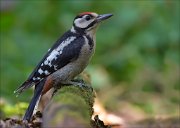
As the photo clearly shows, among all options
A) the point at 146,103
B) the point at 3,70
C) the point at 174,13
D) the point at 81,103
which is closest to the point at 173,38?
the point at 174,13

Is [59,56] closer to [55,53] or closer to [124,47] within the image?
[55,53]

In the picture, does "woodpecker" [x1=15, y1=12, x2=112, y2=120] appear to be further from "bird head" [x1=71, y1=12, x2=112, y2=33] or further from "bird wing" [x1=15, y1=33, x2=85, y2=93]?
"bird head" [x1=71, y1=12, x2=112, y2=33]

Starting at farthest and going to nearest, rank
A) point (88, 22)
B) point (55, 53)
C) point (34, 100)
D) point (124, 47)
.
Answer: point (124, 47) < point (88, 22) < point (55, 53) < point (34, 100)

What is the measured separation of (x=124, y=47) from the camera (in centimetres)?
1071

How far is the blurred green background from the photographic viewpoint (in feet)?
33.6

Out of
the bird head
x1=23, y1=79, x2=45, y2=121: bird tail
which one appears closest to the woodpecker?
x1=23, y1=79, x2=45, y2=121: bird tail

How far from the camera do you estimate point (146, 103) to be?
10133mm

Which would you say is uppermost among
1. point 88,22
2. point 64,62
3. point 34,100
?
point 88,22

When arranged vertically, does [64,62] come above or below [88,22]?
below

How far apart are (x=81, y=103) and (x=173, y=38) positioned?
647 cm

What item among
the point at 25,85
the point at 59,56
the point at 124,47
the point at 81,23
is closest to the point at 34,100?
the point at 25,85

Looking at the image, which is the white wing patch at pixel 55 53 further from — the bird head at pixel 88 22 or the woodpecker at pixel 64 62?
the bird head at pixel 88 22

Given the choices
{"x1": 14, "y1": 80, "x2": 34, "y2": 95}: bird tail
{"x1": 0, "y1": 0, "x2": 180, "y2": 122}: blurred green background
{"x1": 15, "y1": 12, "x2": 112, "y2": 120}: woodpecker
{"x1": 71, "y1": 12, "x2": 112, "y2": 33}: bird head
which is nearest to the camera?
{"x1": 14, "y1": 80, "x2": 34, "y2": 95}: bird tail

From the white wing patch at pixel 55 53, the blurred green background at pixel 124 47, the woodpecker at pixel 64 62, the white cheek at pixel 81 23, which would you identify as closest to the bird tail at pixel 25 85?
the woodpecker at pixel 64 62
